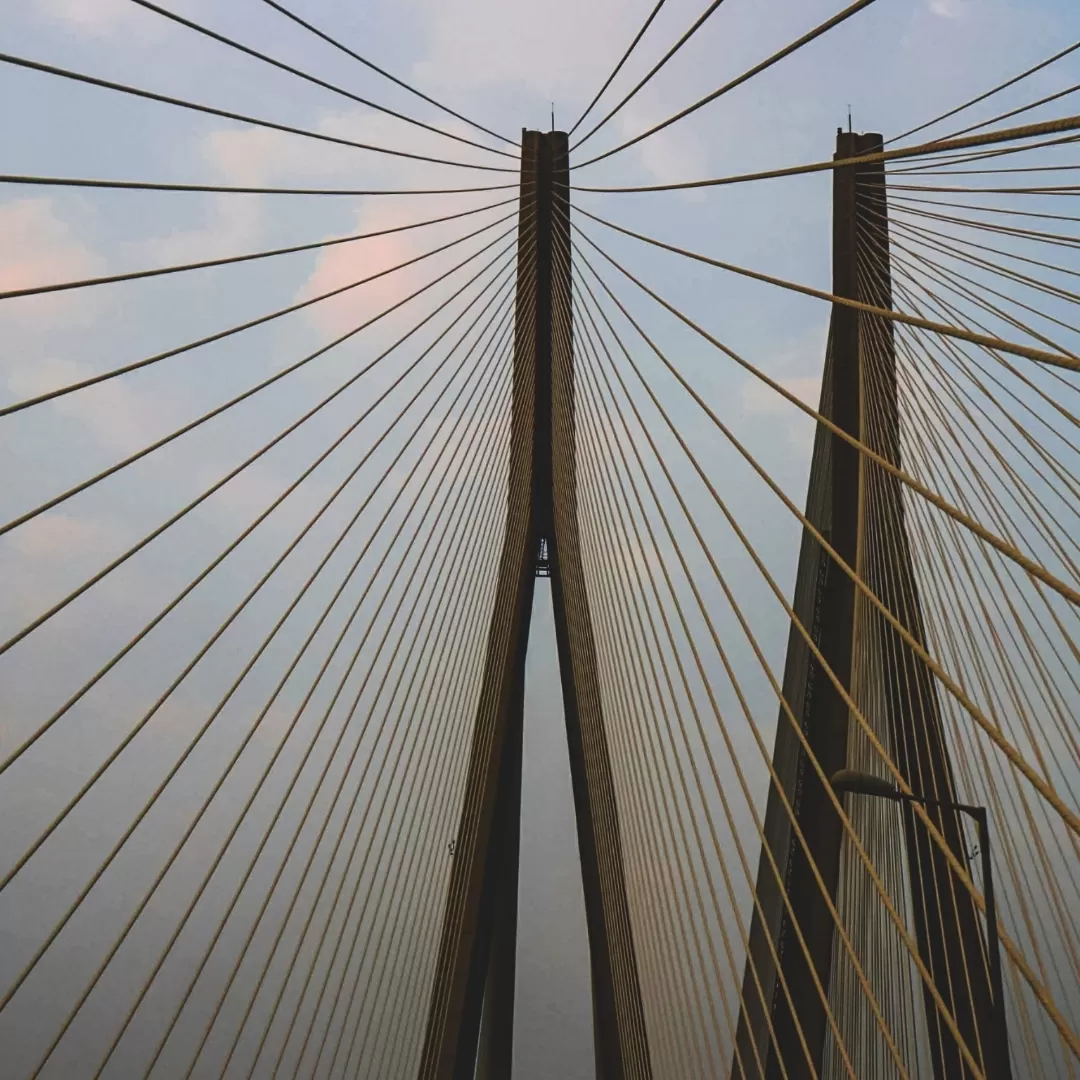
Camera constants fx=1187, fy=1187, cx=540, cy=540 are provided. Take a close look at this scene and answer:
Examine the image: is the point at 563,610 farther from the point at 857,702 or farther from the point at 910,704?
the point at 910,704

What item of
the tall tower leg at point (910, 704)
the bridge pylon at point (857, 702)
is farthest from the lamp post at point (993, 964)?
the tall tower leg at point (910, 704)

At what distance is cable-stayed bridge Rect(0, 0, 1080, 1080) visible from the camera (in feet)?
18.7

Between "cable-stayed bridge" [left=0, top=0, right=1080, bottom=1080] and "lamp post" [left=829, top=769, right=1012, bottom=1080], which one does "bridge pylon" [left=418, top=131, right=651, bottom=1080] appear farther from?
"lamp post" [left=829, top=769, right=1012, bottom=1080]

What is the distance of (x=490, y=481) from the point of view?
9859mm

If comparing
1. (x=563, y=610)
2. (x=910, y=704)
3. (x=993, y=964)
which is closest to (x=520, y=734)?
(x=563, y=610)

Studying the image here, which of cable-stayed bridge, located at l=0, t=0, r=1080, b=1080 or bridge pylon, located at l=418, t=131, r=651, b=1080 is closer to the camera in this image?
cable-stayed bridge, located at l=0, t=0, r=1080, b=1080

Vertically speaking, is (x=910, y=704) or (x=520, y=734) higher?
(x=910, y=704)

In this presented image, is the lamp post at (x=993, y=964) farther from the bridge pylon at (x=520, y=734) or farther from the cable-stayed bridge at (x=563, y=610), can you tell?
the bridge pylon at (x=520, y=734)

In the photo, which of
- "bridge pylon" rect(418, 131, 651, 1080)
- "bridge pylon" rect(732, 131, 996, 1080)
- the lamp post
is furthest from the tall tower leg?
the lamp post

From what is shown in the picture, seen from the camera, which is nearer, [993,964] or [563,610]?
[993,964]

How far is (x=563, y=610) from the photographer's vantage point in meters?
10.2

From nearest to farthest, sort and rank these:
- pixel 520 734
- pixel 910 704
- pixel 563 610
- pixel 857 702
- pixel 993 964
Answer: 1. pixel 993 964
2. pixel 910 704
3. pixel 857 702
4. pixel 563 610
5. pixel 520 734

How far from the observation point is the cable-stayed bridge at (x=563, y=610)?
5695mm

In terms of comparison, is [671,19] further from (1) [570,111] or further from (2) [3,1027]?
(2) [3,1027]
